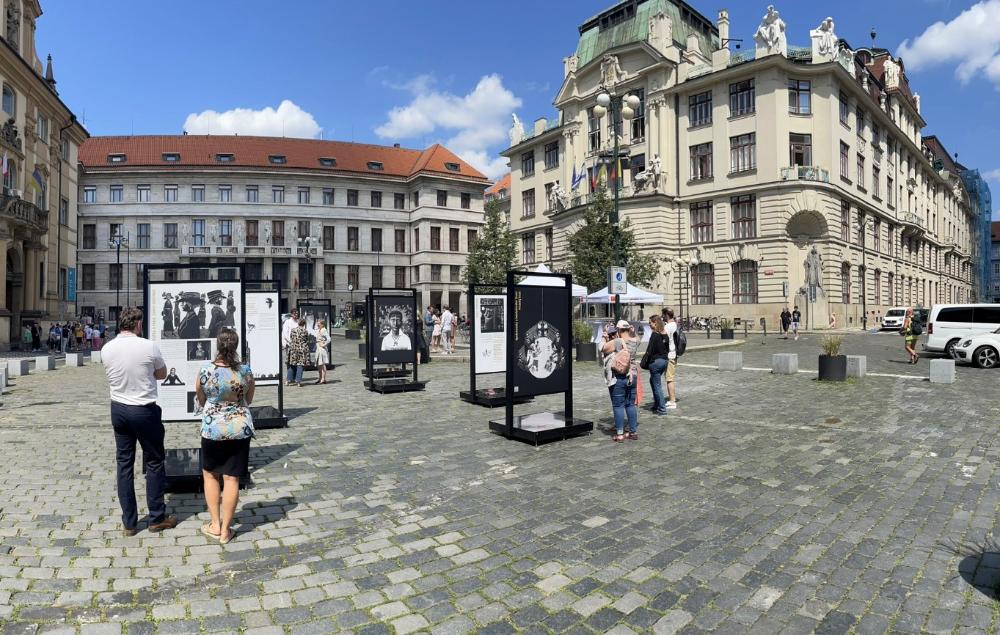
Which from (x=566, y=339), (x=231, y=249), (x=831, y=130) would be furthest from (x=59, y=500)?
(x=231, y=249)

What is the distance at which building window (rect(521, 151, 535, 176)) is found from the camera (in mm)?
59750

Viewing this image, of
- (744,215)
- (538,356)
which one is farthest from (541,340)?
(744,215)

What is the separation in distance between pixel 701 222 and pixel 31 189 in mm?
44323

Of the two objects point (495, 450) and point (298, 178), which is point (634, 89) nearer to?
point (298, 178)

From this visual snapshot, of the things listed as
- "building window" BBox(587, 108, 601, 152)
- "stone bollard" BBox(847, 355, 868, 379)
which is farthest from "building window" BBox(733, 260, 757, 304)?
"stone bollard" BBox(847, 355, 868, 379)

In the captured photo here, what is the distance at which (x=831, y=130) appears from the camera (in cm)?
4159

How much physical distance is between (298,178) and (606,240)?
45.3 metres

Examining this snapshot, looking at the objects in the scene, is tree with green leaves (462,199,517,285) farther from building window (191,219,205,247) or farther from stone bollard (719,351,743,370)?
building window (191,219,205,247)

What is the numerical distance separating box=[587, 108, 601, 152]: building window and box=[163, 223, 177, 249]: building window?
44215 millimetres

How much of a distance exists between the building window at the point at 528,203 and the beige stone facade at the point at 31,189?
37.8 m

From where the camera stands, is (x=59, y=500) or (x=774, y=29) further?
(x=774, y=29)

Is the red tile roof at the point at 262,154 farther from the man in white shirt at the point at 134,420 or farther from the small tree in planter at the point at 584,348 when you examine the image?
the man in white shirt at the point at 134,420

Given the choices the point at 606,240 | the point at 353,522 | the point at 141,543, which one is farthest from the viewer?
the point at 606,240

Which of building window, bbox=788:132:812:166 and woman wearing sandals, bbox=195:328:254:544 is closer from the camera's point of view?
woman wearing sandals, bbox=195:328:254:544
